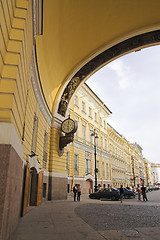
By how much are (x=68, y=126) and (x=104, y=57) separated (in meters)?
6.93

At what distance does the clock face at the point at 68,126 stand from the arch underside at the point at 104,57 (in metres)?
1.41

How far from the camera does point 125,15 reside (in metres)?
14.3

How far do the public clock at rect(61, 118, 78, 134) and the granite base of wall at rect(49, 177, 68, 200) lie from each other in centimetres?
396

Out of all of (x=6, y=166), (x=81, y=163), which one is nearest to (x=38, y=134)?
(x=6, y=166)

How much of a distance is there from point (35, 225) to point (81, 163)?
65.4 feet

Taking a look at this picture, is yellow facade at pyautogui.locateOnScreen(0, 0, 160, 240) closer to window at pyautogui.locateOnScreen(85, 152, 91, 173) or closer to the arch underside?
the arch underside

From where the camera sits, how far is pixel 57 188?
1602cm

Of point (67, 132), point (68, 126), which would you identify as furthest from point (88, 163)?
point (68, 126)

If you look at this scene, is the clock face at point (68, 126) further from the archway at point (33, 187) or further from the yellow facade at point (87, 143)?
the yellow facade at point (87, 143)

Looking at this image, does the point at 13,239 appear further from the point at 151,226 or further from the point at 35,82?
the point at 35,82

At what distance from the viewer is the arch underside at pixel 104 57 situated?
651 inches

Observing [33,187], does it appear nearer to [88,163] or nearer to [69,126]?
[69,126]

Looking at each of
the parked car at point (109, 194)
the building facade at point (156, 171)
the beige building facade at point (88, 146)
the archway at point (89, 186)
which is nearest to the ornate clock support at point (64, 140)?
the beige building facade at point (88, 146)

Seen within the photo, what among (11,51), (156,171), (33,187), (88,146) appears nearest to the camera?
(11,51)
